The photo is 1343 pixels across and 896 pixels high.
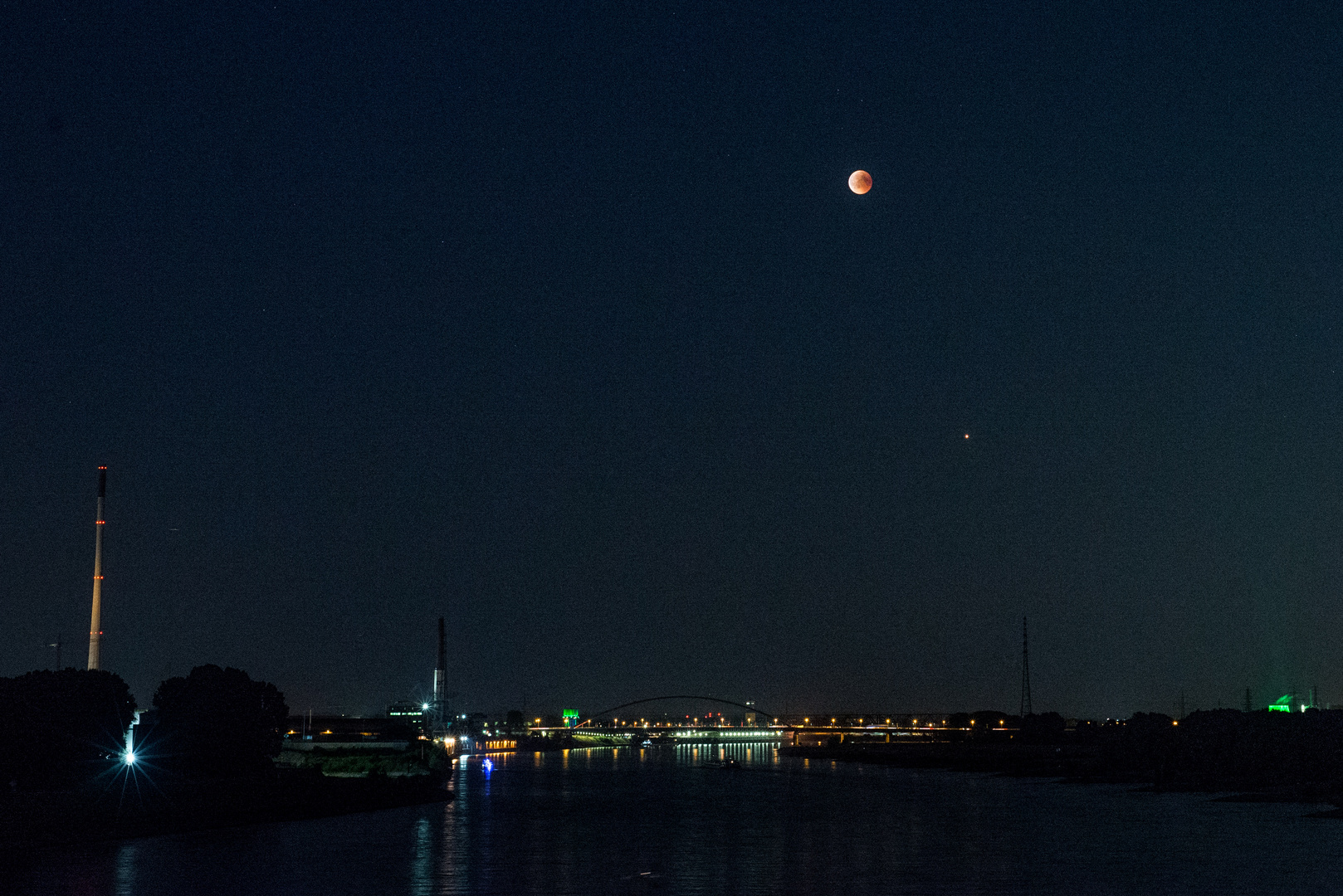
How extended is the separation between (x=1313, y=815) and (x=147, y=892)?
69295 millimetres

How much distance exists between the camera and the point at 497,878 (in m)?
57.7

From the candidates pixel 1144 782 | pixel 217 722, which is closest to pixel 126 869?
pixel 217 722

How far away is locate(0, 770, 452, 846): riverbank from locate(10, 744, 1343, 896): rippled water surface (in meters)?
1.74

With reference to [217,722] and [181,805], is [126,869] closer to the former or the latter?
[181,805]

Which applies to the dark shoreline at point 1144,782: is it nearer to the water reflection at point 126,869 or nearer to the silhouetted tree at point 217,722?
the water reflection at point 126,869

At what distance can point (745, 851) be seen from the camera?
6900 cm

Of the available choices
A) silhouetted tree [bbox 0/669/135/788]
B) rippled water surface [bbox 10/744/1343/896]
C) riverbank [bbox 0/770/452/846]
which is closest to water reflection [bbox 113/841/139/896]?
rippled water surface [bbox 10/744/1343/896]

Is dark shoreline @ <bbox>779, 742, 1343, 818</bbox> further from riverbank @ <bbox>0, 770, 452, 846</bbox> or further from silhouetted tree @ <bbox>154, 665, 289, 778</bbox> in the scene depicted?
silhouetted tree @ <bbox>154, 665, 289, 778</bbox>

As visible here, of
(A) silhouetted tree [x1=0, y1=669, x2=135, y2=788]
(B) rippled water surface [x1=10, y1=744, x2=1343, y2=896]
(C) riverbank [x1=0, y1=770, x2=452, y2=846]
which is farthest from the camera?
(A) silhouetted tree [x1=0, y1=669, x2=135, y2=788]

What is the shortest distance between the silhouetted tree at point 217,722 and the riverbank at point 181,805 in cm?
278

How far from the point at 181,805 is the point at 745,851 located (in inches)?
1271

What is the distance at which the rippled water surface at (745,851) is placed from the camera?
54.4 meters

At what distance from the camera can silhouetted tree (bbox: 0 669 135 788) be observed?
72.3 metres

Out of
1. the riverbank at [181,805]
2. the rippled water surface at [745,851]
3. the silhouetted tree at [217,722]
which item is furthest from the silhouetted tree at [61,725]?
the rippled water surface at [745,851]
